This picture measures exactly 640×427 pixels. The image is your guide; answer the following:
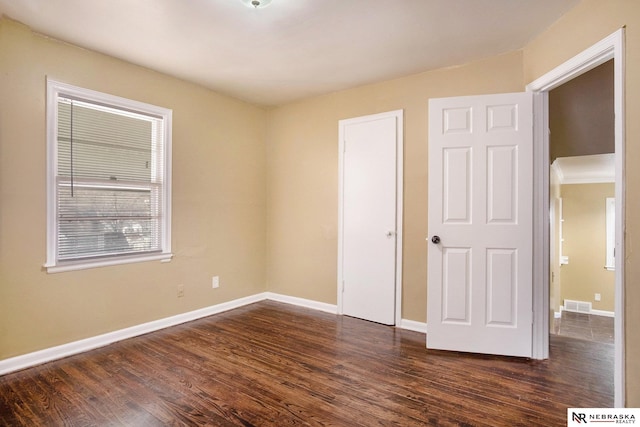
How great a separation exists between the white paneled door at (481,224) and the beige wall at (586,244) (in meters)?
5.77

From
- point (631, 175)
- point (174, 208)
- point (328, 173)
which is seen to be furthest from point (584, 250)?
point (174, 208)

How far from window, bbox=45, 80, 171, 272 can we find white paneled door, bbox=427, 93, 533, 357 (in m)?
2.59

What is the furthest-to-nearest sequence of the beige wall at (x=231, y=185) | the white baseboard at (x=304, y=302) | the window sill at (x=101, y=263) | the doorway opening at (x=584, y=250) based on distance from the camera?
1. the doorway opening at (x=584, y=250)
2. the white baseboard at (x=304, y=302)
3. the window sill at (x=101, y=263)
4. the beige wall at (x=231, y=185)

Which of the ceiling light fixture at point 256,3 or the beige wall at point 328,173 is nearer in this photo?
the ceiling light fixture at point 256,3

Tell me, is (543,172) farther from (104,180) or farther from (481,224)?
(104,180)

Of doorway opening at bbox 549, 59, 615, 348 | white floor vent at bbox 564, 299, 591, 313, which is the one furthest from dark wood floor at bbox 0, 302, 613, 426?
white floor vent at bbox 564, 299, 591, 313

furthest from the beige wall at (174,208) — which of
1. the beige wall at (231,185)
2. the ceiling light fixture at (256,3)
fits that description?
the ceiling light fixture at (256,3)

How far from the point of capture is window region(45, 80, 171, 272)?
2.56 metres

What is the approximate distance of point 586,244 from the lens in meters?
6.84

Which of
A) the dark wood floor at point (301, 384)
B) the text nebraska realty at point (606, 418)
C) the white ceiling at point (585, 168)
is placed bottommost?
the dark wood floor at point (301, 384)

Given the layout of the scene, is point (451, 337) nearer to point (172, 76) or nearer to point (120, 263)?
point (120, 263)

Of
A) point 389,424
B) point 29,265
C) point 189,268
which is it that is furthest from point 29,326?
point 389,424

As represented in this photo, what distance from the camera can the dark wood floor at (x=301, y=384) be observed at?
1.84m

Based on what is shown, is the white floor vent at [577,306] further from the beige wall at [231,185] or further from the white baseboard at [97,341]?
the white baseboard at [97,341]
